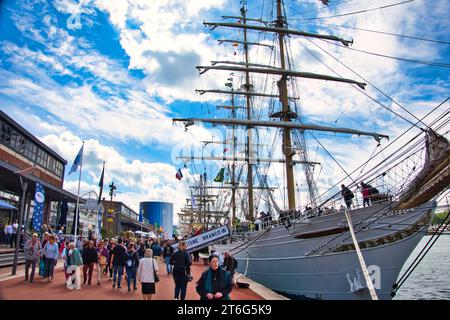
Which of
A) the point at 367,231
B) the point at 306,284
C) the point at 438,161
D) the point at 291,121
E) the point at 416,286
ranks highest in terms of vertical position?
the point at 291,121

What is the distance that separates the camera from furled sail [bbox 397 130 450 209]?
8.92 m

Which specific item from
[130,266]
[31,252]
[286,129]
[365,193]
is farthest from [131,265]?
[286,129]

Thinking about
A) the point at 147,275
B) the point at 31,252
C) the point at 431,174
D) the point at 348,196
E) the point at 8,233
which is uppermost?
the point at 431,174

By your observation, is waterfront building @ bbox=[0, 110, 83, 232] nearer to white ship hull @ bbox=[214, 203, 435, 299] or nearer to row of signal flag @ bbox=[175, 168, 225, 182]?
row of signal flag @ bbox=[175, 168, 225, 182]

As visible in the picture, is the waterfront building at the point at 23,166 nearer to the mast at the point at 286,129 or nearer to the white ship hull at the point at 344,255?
the mast at the point at 286,129

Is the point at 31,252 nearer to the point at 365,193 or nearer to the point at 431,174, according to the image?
the point at 365,193

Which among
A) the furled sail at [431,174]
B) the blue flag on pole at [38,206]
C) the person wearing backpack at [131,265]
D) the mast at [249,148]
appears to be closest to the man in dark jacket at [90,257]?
the person wearing backpack at [131,265]

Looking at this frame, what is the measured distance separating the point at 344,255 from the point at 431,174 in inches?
167

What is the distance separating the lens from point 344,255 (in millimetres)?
12117

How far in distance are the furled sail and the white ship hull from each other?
2.28ft

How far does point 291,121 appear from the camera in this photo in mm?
21766
